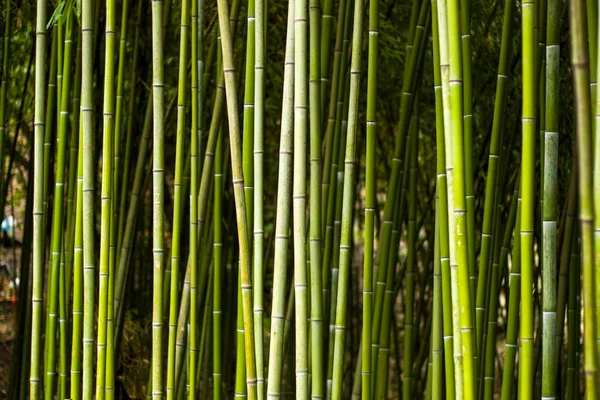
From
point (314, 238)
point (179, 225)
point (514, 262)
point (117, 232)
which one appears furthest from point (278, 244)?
point (117, 232)

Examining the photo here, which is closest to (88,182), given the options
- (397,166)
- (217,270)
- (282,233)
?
(217,270)

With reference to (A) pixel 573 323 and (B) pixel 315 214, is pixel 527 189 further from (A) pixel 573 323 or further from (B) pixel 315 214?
(A) pixel 573 323

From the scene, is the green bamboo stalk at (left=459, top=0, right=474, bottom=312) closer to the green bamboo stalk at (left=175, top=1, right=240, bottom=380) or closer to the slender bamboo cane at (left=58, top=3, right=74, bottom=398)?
the green bamboo stalk at (left=175, top=1, right=240, bottom=380)

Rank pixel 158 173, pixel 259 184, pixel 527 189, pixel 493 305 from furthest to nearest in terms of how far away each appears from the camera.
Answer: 1. pixel 493 305
2. pixel 158 173
3. pixel 259 184
4. pixel 527 189

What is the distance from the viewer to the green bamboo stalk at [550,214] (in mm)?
993

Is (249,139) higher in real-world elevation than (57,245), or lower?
higher

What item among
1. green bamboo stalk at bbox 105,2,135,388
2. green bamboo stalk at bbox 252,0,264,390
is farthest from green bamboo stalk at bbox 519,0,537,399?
green bamboo stalk at bbox 105,2,135,388

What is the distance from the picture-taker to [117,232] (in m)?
1.72

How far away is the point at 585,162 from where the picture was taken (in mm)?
757

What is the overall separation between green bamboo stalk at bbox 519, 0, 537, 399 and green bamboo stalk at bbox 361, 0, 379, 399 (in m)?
0.32

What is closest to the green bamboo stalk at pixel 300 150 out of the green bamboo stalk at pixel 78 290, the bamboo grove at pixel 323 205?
the bamboo grove at pixel 323 205

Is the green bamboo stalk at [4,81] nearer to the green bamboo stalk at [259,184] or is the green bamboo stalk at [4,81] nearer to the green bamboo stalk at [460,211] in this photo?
the green bamboo stalk at [259,184]

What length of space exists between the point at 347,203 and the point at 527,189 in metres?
0.35

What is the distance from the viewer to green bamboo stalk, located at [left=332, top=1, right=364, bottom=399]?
3.88 feet
